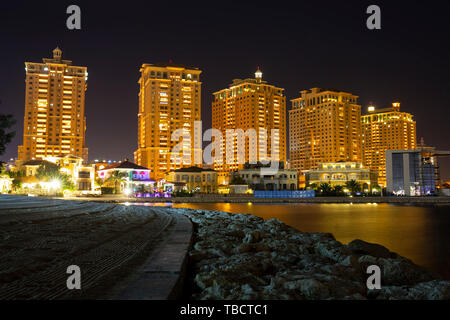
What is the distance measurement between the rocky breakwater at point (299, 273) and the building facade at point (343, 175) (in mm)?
115477

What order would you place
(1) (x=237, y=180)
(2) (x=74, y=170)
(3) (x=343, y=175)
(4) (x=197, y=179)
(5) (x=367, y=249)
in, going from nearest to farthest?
(5) (x=367, y=249) → (2) (x=74, y=170) → (4) (x=197, y=179) → (1) (x=237, y=180) → (3) (x=343, y=175)

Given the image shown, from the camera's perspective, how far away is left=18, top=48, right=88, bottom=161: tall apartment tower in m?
172

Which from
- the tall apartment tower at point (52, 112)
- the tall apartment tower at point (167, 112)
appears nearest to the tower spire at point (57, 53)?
the tall apartment tower at point (52, 112)

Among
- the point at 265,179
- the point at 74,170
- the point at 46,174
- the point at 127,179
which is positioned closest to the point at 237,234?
the point at 46,174

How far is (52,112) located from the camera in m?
175

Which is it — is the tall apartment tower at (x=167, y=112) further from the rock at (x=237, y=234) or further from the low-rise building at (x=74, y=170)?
the rock at (x=237, y=234)

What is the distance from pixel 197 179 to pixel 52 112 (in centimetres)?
10887

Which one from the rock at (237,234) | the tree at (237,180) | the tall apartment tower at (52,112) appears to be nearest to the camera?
the rock at (237,234)

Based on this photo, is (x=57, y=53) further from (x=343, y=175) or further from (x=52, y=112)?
(x=343, y=175)

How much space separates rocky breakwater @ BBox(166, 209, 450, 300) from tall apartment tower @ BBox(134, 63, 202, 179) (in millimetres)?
162635

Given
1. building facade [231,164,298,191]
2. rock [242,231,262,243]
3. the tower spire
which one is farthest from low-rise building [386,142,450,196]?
the tower spire

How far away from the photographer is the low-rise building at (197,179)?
327 feet

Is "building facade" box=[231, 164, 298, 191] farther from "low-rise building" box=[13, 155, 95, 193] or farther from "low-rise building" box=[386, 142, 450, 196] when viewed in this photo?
"low-rise building" box=[13, 155, 95, 193]
